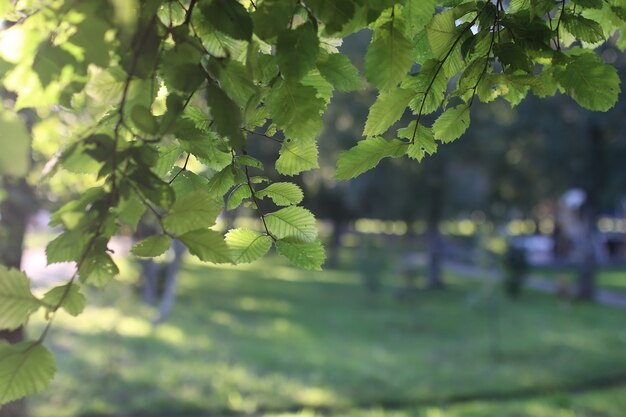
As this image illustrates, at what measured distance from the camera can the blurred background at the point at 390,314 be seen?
700 centimetres

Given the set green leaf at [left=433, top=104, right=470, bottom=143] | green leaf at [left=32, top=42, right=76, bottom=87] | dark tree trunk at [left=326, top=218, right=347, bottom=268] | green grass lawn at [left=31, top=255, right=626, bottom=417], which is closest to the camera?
green leaf at [left=32, top=42, right=76, bottom=87]

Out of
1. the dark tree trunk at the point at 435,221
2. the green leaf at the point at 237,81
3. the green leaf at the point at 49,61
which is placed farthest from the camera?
the dark tree trunk at the point at 435,221

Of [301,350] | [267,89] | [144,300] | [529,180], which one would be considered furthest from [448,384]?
[529,180]

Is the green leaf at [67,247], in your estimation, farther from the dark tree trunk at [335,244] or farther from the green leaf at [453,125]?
the dark tree trunk at [335,244]

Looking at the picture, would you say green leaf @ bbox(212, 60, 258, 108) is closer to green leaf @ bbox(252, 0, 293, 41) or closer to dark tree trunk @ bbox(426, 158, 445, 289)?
green leaf @ bbox(252, 0, 293, 41)

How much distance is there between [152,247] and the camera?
867 millimetres

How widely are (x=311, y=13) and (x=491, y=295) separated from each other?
12.0m

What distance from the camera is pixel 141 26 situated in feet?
2.51

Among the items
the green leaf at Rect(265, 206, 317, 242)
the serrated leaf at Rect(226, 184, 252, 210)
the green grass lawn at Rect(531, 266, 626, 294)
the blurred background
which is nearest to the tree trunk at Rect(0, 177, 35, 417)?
the blurred background

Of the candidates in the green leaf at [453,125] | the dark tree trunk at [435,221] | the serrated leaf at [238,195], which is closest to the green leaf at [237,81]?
the serrated leaf at [238,195]

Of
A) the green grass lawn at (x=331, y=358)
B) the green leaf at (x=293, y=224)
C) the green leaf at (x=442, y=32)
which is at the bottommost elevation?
the green grass lawn at (x=331, y=358)

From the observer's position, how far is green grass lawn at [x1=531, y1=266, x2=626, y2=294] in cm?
2048

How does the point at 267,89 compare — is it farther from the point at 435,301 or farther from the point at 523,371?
the point at 435,301

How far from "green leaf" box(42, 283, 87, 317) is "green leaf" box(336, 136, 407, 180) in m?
0.51
